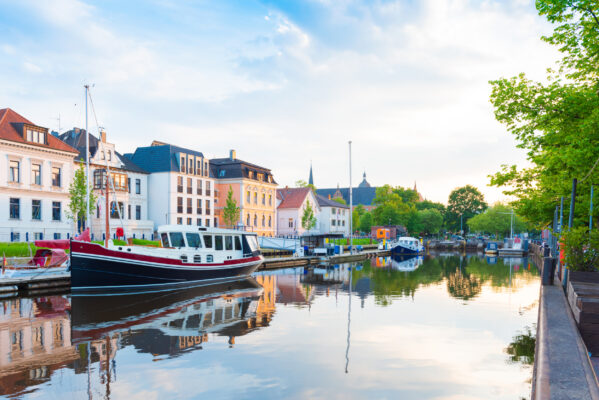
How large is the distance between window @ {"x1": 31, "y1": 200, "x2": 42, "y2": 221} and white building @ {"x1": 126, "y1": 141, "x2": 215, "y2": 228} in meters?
16.7

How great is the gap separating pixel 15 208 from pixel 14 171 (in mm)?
3448

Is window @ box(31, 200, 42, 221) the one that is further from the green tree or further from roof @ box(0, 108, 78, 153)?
the green tree

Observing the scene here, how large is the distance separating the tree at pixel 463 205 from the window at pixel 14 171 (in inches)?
4205

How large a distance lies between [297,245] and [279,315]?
3465 cm

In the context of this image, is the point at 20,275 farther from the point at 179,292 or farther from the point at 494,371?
the point at 494,371

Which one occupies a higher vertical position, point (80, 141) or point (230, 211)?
point (80, 141)

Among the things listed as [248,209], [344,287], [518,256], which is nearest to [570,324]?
[344,287]

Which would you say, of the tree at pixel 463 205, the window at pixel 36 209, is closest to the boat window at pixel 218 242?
the window at pixel 36 209

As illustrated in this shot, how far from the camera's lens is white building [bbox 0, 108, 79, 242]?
40.3m

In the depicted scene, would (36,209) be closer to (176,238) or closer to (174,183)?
(174,183)

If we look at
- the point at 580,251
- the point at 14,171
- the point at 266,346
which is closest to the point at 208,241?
the point at 266,346

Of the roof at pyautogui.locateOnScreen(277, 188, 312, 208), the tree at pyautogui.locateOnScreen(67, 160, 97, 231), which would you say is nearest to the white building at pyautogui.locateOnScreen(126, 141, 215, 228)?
the tree at pyautogui.locateOnScreen(67, 160, 97, 231)

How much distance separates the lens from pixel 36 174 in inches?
1704

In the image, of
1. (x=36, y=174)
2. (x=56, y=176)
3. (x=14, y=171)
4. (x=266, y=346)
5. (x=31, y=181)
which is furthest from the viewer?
(x=56, y=176)
